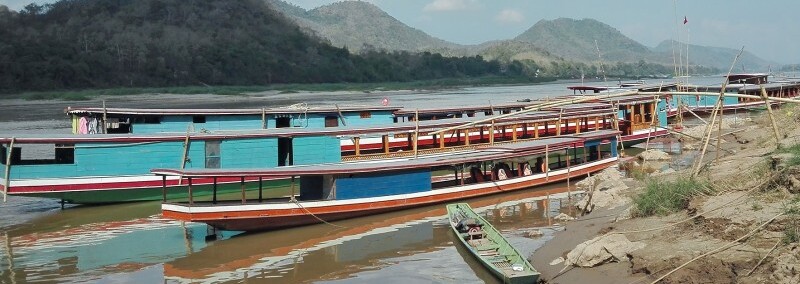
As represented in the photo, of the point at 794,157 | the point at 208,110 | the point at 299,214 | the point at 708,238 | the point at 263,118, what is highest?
the point at 208,110

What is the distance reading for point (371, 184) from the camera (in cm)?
2005

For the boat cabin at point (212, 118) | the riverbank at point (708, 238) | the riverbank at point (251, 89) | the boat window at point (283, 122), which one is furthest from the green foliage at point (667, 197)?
the riverbank at point (251, 89)

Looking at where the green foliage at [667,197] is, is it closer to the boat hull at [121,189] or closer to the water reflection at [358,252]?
the water reflection at [358,252]

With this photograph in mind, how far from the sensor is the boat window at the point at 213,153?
23.4m

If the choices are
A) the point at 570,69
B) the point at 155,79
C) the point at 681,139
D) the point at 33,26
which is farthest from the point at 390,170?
the point at 570,69

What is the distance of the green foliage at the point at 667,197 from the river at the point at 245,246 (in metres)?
2.66

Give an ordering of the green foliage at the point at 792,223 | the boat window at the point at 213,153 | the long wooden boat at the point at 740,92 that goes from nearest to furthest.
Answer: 1. the green foliage at the point at 792,223
2. the boat window at the point at 213,153
3. the long wooden boat at the point at 740,92

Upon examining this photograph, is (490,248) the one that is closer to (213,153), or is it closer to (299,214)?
(299,214)

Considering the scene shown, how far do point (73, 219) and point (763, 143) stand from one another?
62.6 ft

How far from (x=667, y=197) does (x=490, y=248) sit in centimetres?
349

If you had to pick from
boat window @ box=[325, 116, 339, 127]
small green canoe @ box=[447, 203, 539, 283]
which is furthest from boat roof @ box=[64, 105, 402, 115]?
small green canoe @ box=[447, 203, 539, 283]

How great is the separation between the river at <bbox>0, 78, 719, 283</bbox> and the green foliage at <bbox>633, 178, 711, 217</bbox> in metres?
2.66

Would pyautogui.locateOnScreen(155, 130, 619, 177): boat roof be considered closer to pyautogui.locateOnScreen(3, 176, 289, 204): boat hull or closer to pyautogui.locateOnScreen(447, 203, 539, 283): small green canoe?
pyautogui.locateOnScreen(447, 203, 539, 283): small green canoe

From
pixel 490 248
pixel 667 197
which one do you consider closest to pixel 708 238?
pixel 667 197
